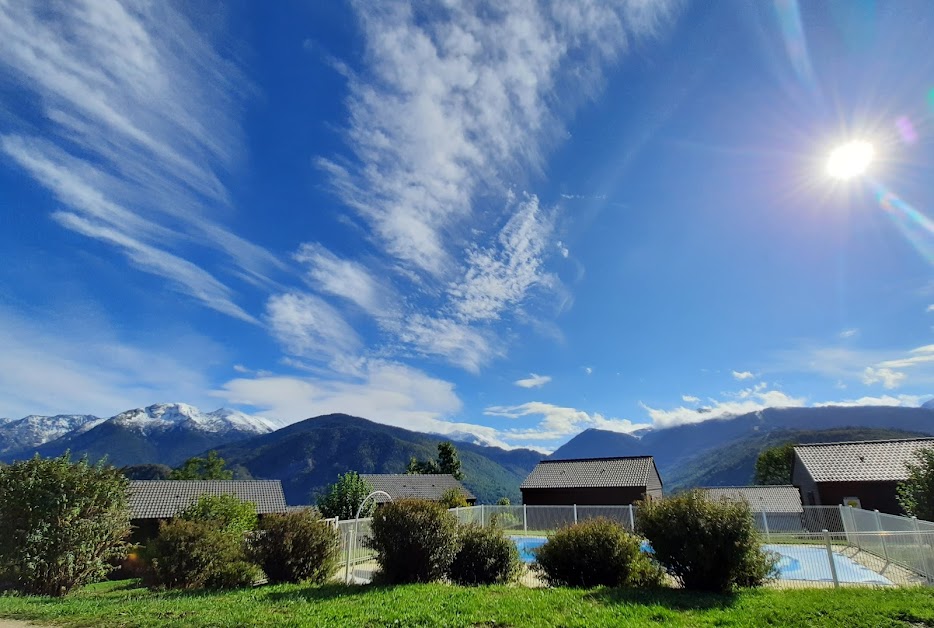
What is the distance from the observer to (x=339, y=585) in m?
9.54

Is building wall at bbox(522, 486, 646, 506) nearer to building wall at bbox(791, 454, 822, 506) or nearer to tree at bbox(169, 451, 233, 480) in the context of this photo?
building wall at bbox(791, 454, 822, 506)

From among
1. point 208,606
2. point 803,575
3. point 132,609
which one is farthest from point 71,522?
point 803,575

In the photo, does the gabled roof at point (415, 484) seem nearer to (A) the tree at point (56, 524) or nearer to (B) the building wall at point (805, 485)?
(B) the building wall at point (805, 485)

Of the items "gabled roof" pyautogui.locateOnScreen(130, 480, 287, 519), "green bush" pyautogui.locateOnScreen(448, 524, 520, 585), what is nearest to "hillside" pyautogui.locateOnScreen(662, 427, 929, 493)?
"gabled roof" pyautogui.locateOnScreen(130, 480, 287, 519)

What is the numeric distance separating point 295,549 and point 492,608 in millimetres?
5429

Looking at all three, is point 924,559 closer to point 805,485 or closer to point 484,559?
point 484,559

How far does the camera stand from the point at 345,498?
1133 inches

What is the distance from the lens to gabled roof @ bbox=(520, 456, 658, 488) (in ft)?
104

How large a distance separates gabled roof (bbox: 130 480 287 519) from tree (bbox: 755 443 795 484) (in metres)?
52.6

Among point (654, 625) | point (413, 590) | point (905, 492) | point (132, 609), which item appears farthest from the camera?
point (905, 492)

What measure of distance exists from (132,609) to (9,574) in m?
6.03

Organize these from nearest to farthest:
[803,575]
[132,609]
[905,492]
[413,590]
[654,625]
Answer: [654,625]
[132,609]
[413,590]
[803,575]
[905,492]

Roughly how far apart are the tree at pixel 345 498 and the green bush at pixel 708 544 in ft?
71.5

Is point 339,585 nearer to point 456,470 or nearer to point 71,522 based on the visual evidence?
point 71,522
